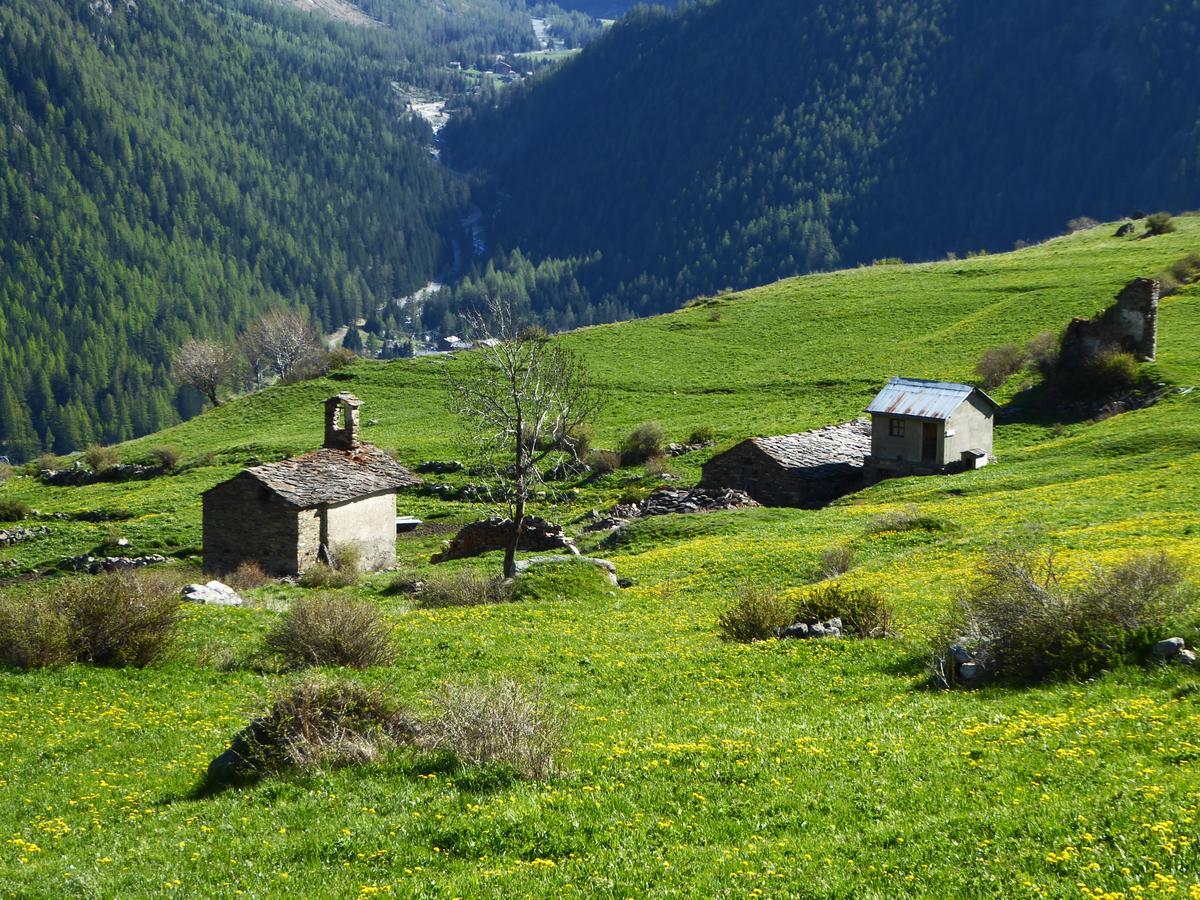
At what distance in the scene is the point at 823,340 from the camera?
94.2 metres

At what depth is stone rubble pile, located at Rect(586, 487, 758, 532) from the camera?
52.9 metres

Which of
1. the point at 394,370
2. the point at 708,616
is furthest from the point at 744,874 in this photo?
the point at 394,370

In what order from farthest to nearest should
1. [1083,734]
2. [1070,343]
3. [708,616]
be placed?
[1070,343]
[708,616]
[1083,734]

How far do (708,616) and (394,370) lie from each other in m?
77.1

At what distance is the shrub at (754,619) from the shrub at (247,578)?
67.0 ft

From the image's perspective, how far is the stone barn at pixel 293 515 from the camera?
42875 mm

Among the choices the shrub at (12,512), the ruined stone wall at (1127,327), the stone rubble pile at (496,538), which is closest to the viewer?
the stone rubble pile at (496,538)

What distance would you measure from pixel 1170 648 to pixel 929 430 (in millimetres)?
38859

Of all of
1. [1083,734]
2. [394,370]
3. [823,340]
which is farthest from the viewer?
[394,370]

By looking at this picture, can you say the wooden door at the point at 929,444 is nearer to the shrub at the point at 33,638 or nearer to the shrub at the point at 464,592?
the shrub at the point at 464,592

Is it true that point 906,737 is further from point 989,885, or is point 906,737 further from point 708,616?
point 708,616

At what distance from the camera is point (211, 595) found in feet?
107

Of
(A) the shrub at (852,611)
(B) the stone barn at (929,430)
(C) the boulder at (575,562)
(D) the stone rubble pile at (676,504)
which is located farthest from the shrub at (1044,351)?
(A) the shrub at (852,611)

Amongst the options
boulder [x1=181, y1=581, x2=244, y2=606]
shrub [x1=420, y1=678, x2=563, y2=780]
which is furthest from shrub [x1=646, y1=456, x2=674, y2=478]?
shrub [x1=420, y1=678, x2=563, y2=780]
